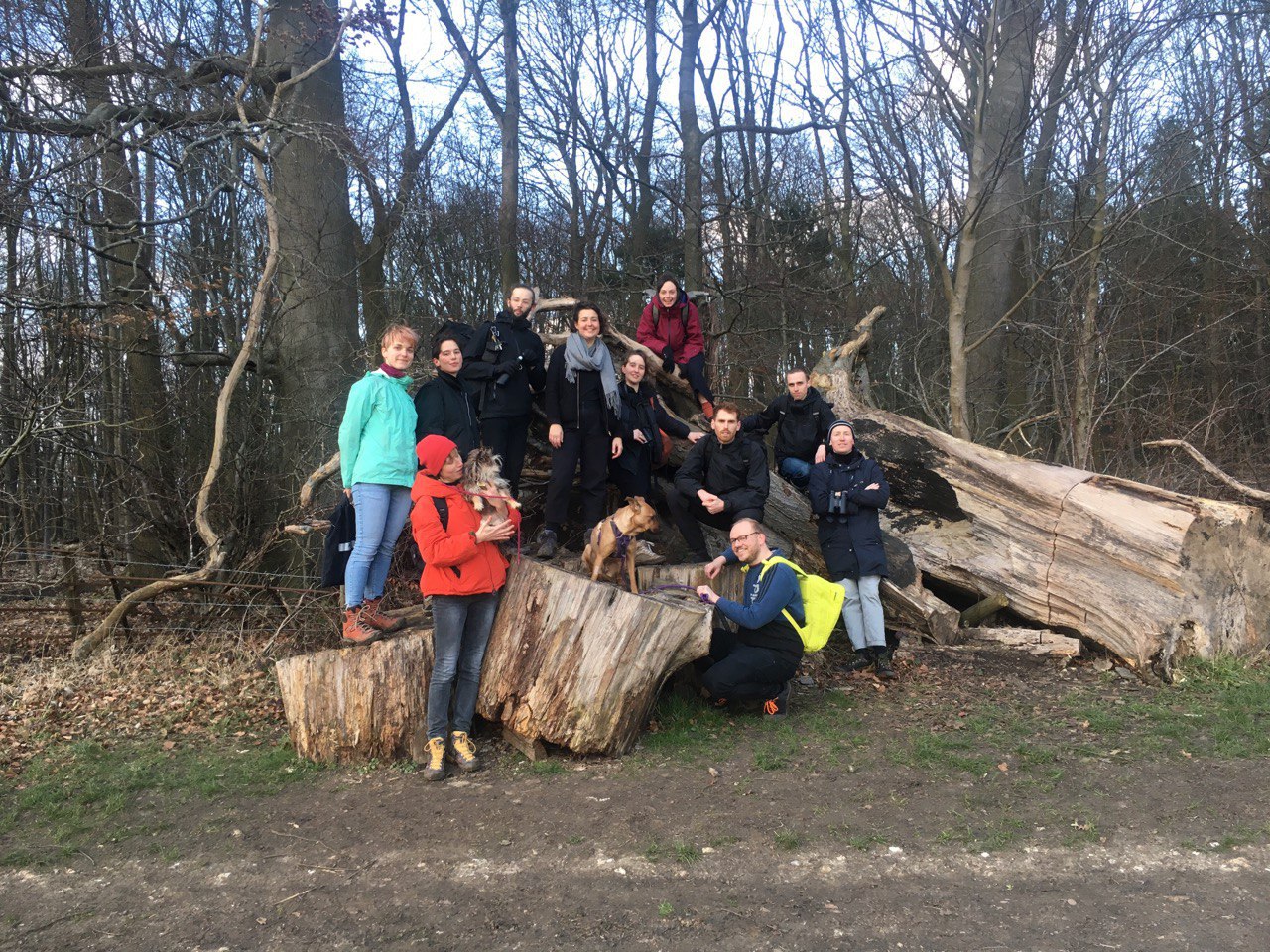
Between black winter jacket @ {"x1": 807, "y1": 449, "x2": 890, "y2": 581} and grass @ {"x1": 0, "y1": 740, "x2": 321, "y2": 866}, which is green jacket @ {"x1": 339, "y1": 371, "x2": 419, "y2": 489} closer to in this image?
grass @ {"x1": 0, "y1": 740, "x2": 321, "y2": 866}

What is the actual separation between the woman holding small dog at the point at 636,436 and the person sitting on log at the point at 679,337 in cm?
90

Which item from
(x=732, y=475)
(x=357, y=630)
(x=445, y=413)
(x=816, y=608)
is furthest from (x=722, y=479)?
(x=357, y=630)

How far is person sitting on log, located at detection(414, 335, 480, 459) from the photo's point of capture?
563 centimetres

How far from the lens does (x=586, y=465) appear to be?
20.4 feet

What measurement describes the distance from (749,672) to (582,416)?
86.7 inches

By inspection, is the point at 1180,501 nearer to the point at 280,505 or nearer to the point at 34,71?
the point at 280,505

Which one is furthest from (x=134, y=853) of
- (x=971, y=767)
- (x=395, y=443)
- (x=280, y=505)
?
(x=280, y=505)

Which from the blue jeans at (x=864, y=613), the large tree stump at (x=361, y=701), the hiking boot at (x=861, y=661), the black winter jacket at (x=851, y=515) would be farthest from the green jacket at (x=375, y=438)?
the hiking boot at (x=861, y=661)

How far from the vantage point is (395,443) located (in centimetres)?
521

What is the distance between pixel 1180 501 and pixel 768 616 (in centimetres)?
360

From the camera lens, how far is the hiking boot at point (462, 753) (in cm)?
472

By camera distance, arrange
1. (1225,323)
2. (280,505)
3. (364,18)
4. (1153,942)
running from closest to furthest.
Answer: (1153,942) < (364,18) < (280,505) < (1225,323)

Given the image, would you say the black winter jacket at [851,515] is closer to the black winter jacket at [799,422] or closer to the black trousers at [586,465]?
the black winter jacket at [799,422]

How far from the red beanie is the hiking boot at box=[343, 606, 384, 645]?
3.70ft
